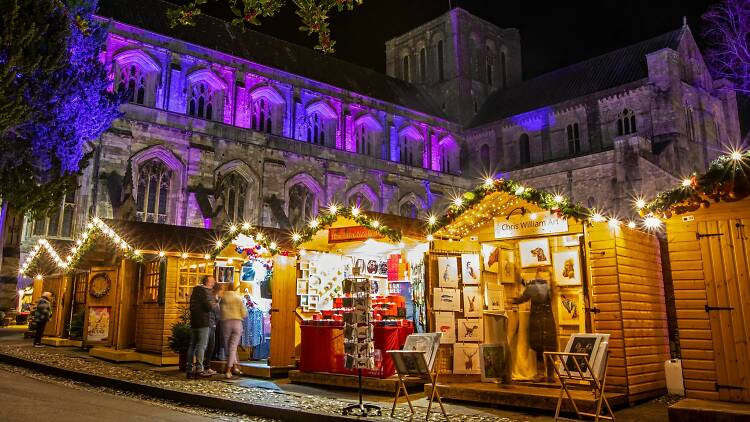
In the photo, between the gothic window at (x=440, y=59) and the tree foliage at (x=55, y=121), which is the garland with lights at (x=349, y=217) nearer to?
the tree foliage at (x=55, y=121)

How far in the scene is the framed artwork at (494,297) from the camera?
919 cm

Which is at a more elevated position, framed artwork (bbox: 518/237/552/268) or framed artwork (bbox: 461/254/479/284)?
framed artwork (bbox: 518/237/552/268)

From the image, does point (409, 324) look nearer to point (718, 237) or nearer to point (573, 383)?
point (573, 383)

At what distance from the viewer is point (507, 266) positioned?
9.70m

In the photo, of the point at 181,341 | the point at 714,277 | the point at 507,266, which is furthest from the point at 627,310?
the point at 181,341

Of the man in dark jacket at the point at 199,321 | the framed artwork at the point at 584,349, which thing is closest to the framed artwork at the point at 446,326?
the framed artwork at the point at 584,349

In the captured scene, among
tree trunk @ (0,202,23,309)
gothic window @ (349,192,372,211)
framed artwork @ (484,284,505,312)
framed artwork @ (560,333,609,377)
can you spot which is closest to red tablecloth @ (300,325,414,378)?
framed artwork @ (484,284,505,312)

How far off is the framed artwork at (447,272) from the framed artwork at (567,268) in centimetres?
158

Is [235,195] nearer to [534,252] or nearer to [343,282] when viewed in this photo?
[534,252]

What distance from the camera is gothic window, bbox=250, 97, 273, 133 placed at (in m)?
30.0

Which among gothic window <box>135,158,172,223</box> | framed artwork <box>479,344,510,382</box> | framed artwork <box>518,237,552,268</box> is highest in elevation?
gothic window <box>135,158,172,223</box>

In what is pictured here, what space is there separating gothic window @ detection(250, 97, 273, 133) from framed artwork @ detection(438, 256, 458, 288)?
2242cm

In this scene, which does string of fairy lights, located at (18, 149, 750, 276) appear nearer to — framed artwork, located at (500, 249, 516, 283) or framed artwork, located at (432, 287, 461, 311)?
framed artwork, located at (500, 249, 516, 283)

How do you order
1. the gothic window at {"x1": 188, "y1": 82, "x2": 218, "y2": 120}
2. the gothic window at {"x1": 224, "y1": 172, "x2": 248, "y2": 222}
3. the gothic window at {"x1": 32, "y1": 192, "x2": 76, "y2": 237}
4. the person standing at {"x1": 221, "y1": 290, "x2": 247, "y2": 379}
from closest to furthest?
the person standing at {"x1": 221, "y1": 290, "x2": 247, "y2": 379} < the gothic window at {"x1": 32, "y1": 192, "x2": 76, "y2": 237} < the gothic window at {"x1": 224, "y1": 172, "x2": 248, "y2": 222} < the gothic window at {"x1": 188, "y1": 82, "x2": 218, "y2": 120}
